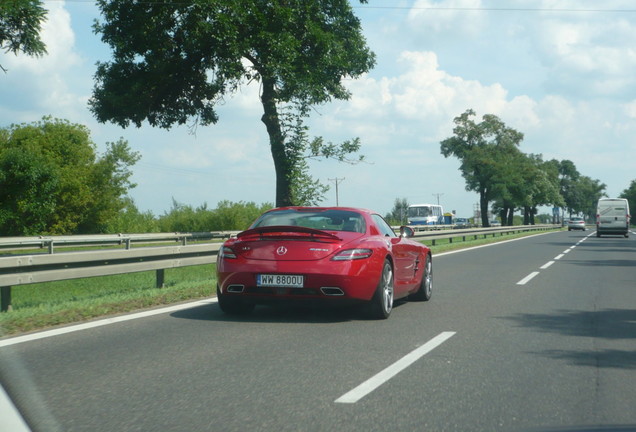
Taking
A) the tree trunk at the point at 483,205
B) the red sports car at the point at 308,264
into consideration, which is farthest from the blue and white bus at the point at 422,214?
the red sports car at the point at 308,264

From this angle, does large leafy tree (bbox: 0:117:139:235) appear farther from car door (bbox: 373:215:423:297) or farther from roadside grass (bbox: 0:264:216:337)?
car door (bbox: 373:215:423:297)

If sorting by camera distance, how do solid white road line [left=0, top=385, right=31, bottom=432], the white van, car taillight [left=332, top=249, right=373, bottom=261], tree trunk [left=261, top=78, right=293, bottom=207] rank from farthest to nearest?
1. the white van
2. tree trunk [left=261, top=78, right=293, bottom=207]
3. car taillight [left=332, top=249, right=373, bottom=261]
4. solid white road line [left=0, top=385, right=31, bottom=432]

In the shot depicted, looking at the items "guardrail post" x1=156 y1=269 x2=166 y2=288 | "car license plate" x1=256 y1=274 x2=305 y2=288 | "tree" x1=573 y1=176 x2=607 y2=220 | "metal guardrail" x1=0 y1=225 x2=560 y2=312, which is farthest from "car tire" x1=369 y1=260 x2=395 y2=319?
"tree" x1=573 y1=176 x2=607 y2=220

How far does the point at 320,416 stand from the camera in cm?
408

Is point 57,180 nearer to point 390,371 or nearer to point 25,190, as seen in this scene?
point 25,190

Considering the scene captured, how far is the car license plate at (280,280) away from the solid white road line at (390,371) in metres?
1.56

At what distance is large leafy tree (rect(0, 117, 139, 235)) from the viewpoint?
4534 centimetres

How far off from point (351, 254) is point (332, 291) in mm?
452

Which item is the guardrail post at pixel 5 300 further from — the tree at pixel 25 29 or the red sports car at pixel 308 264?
the tree at pixel 25 29

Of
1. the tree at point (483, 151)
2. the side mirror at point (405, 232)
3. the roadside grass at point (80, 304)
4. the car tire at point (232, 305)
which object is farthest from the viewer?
the tree at point (483, 151)

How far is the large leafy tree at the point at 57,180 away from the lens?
4534cm

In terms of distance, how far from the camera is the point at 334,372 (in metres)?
5.28

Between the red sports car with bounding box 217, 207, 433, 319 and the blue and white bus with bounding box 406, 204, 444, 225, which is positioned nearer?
the red sports car with bounding box 217, 207, 433, 319

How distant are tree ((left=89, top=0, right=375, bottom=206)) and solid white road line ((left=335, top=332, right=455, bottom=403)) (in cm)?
1584
